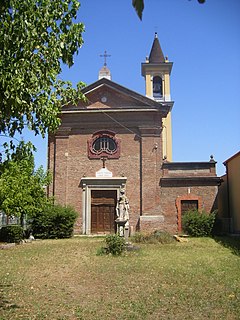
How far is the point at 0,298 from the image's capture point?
7.38 m

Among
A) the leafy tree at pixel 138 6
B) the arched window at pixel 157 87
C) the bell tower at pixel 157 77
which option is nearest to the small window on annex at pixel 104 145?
the bell tower at pixel 157 77

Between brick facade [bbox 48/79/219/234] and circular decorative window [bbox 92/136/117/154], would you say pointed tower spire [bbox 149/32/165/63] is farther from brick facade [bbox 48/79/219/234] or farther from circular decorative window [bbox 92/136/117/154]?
circular decorative window [bbox 92/136/117/154]

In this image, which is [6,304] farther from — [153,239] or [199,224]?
[199,224]

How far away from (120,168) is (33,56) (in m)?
17.7

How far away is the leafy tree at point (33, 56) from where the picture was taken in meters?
5.50

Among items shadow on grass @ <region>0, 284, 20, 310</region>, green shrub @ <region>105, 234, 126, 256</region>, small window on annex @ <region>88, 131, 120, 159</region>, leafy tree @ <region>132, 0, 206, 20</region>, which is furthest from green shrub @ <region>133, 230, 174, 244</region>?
leafy tree @ <region>132, 0, 206, 20</region>

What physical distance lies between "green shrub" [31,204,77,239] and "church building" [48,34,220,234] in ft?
5.01

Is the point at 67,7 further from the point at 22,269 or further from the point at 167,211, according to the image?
the point at 167,211

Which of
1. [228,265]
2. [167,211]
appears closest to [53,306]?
[228,265]

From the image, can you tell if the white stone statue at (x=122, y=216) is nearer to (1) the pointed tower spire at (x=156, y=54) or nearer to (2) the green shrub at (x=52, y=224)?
(2) the green shrub at (x=52, y=224)

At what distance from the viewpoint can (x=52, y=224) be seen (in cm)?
2152

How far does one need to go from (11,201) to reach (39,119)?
11.9 m

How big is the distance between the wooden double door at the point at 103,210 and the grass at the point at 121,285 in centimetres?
907

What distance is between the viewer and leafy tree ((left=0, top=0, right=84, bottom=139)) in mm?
5504
